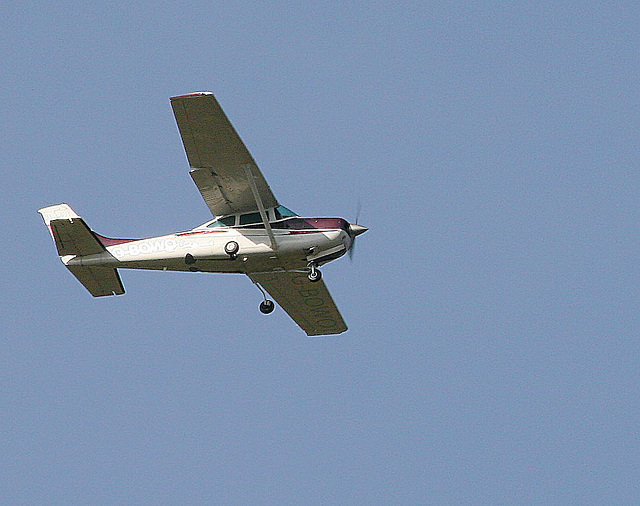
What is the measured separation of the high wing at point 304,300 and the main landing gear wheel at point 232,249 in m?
1.79

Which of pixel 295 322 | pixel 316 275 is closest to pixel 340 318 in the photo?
pixel 295 322

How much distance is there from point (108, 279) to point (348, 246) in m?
6.08

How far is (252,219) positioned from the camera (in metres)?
25.6

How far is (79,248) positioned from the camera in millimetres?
26281

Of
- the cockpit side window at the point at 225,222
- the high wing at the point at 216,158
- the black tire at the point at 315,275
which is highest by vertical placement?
the high wing at the point at 216,158

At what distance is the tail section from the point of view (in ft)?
85.3

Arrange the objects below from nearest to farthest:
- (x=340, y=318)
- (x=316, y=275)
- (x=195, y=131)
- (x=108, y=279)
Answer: (x=195, y=131) < (x=316, y=275) < (x=108, y=279) < (x=340, y=318)

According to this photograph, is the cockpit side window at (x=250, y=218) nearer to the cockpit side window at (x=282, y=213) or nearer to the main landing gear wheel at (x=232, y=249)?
the cockpit side window at (x=282, y=213)

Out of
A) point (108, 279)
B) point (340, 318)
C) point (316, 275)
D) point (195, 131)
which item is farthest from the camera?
point (340, 318)

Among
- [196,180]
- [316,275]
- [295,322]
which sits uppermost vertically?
[196,180]

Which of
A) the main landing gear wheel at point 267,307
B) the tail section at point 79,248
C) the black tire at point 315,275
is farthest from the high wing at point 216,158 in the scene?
the tail section at point 79,248

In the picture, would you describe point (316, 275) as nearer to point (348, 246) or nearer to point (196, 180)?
point (348, 246)

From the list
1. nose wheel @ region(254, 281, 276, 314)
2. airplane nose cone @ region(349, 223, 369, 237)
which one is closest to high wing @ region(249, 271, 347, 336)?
nose wheel @ region(254, 281, 276, 314)

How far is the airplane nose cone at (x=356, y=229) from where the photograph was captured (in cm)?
2527
